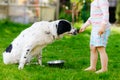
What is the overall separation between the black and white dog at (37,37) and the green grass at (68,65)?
21cm

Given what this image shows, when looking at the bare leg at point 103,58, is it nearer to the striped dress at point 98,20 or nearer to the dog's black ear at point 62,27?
the striped dress at point 98,20

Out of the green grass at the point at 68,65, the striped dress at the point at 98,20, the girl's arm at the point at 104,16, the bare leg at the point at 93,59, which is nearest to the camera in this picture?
the green grass at the point at 68,65

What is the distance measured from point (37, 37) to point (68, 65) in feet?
3.88

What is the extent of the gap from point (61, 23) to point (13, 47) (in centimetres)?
92

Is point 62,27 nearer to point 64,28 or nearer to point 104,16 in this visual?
point 64,28

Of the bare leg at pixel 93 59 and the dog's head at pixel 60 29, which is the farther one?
the bare leg at pixel 93 59

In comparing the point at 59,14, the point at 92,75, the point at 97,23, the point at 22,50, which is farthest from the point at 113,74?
the point at 59,14

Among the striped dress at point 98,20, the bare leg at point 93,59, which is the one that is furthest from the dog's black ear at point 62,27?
the bare leg at point 93,59

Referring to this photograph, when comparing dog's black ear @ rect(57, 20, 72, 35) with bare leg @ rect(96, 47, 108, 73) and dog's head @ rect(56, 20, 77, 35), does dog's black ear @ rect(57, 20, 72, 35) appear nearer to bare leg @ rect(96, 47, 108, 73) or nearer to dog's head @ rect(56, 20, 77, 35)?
dog's head @ rect(56, 20, 77, 35)

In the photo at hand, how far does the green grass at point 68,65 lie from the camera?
6.43 m

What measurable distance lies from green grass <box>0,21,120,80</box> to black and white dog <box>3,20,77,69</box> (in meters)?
0.21

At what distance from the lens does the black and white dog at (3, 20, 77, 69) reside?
680 cm

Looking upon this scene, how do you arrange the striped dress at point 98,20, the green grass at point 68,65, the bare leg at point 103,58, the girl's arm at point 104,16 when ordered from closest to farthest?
1. the green grass at point 68,65
2. the girl's arm at point 104,16
3. the striped dress at point 98,20
4. the bare leg at point 103,58

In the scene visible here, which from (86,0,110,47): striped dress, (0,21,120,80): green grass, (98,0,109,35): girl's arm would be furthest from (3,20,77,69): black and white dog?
(98,0,109,35): girl's arm
